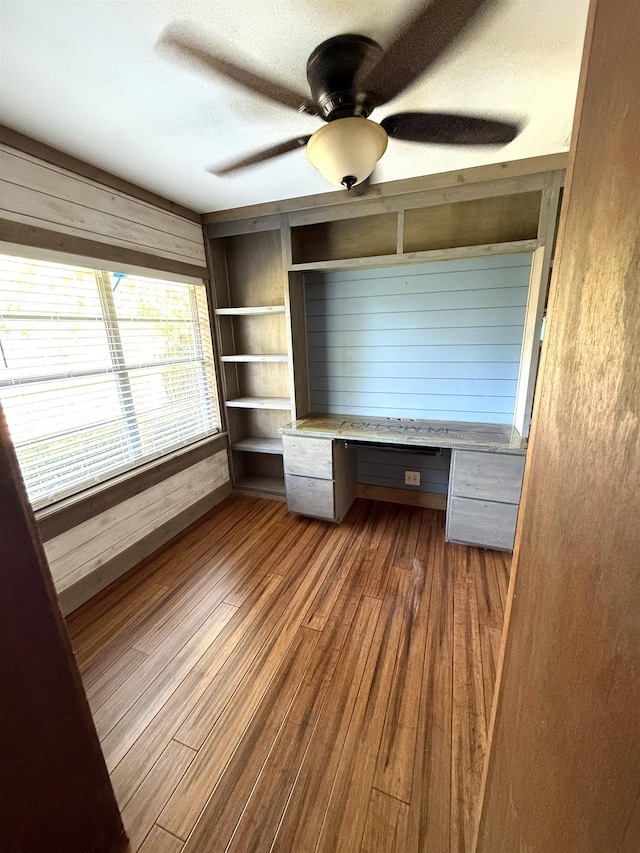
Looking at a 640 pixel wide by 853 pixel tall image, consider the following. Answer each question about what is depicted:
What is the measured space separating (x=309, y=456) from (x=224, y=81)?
6.94ft

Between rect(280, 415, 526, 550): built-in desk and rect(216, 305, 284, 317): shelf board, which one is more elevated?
rect(216, 305, 284, 317): shelf board

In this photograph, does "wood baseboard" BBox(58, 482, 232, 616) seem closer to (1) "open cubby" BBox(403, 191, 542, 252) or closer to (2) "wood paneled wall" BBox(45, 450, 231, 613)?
(2) "wood paneled wall" BBox(45, 450, 231, 613)

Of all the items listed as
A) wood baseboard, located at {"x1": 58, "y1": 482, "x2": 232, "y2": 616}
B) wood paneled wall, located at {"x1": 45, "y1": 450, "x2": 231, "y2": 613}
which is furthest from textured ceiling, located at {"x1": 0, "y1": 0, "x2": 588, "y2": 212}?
wood baseboard, located at {"x1": 58, "y1": 482, "x2": 232, "y2": 616}

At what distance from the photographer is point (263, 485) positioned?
131 inches

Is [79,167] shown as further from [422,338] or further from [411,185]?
[422,338]

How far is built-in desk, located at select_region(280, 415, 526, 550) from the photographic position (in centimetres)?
221

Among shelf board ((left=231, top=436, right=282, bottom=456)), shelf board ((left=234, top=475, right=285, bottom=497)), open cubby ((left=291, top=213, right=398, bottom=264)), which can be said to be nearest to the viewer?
open cubby ((left=291, top=213, right=398, bottom=264))

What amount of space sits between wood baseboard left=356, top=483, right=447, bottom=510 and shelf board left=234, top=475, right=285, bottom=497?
774 millimetres

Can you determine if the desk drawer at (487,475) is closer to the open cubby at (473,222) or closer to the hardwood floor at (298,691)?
the hardwood floor at (298,691)

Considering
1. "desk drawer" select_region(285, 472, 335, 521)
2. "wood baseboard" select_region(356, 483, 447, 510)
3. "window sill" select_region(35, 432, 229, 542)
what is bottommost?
"wood baseboard" select_region(356, 483, 447, 510)

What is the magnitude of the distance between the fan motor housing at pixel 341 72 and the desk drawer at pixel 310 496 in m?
2.17

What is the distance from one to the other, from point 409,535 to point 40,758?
7.41 ft

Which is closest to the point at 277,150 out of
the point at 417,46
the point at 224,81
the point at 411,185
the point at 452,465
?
the point at 224,81

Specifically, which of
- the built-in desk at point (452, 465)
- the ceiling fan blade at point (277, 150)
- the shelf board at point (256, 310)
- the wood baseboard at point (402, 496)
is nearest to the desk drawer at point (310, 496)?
the built-in desk at point (452, 465)
